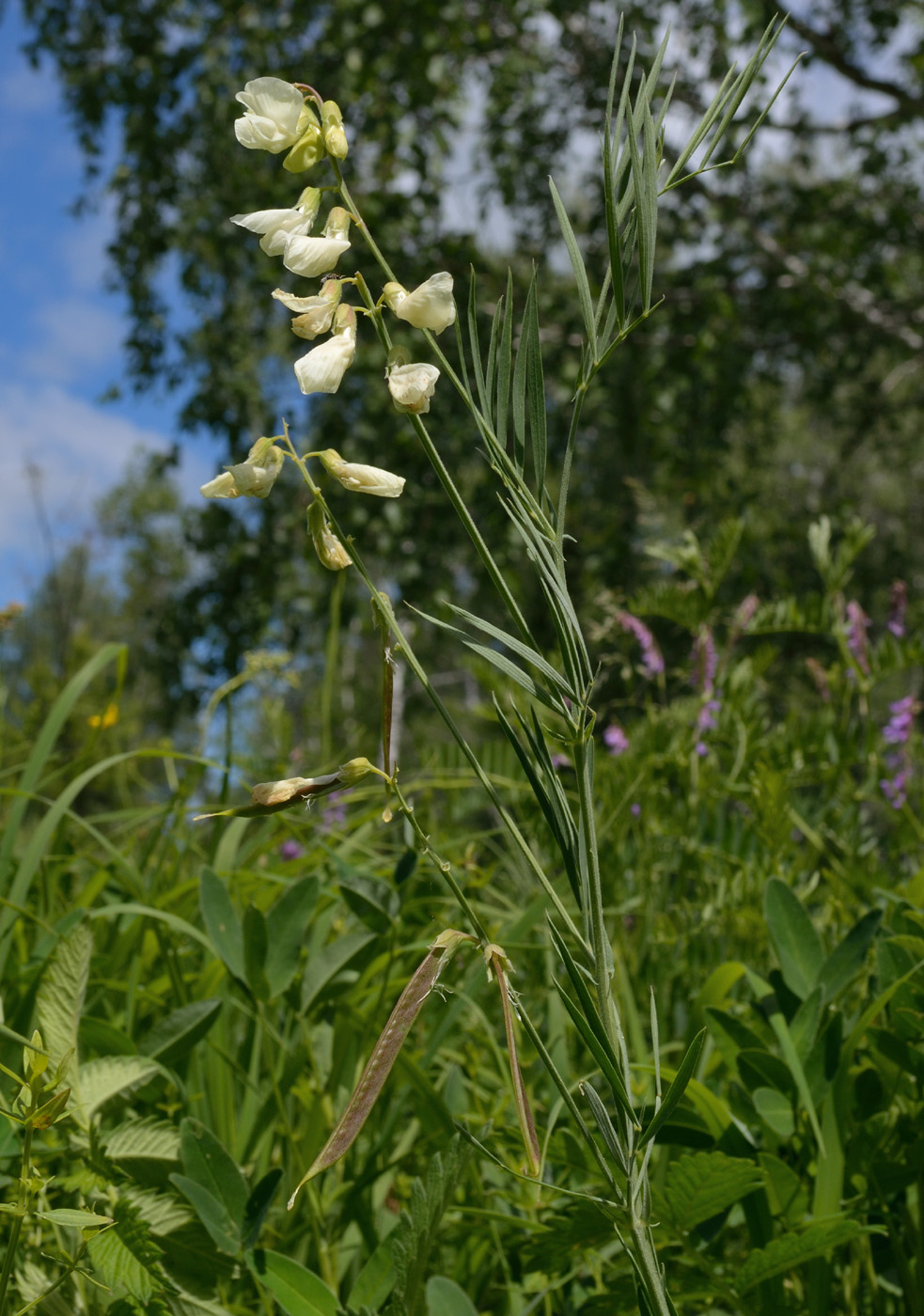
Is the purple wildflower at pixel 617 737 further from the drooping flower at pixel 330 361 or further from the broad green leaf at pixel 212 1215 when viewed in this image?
the drooping flower at pixel 330 361

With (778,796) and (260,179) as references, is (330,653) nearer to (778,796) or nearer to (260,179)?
(778,796)

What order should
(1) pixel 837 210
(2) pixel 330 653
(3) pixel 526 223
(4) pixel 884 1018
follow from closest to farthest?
(4) pixel 884 1018 → (2) pixel 330 653 → (1) pixel 837 210 → (3) pixel 526 223

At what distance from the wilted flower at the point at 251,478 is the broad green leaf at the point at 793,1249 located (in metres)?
0.45

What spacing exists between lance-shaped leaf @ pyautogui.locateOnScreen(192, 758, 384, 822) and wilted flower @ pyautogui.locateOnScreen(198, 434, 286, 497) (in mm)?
118

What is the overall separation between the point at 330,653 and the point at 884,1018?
73 centimetres

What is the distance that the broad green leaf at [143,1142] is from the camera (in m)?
0.61

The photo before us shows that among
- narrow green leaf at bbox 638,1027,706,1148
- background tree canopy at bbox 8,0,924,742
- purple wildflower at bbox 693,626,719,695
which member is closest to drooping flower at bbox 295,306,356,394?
narrow green leaf at bbox 638,1027,706,1148

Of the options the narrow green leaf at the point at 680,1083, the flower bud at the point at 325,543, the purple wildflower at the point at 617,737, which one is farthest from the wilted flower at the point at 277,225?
the purple wildflower at the point at 617,737

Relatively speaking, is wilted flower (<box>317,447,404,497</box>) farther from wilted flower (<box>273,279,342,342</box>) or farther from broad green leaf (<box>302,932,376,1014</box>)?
broad green leaf (<box>302,932,376,1014</box>)

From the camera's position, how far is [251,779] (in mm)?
1651

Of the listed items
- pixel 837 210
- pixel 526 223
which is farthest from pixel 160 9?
pixel 837 210

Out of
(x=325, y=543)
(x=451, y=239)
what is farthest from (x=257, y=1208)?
(x=451, y=239)

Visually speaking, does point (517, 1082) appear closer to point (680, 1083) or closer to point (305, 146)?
point (680, 1083)

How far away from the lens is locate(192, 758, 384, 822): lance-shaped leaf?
16.0 inches
